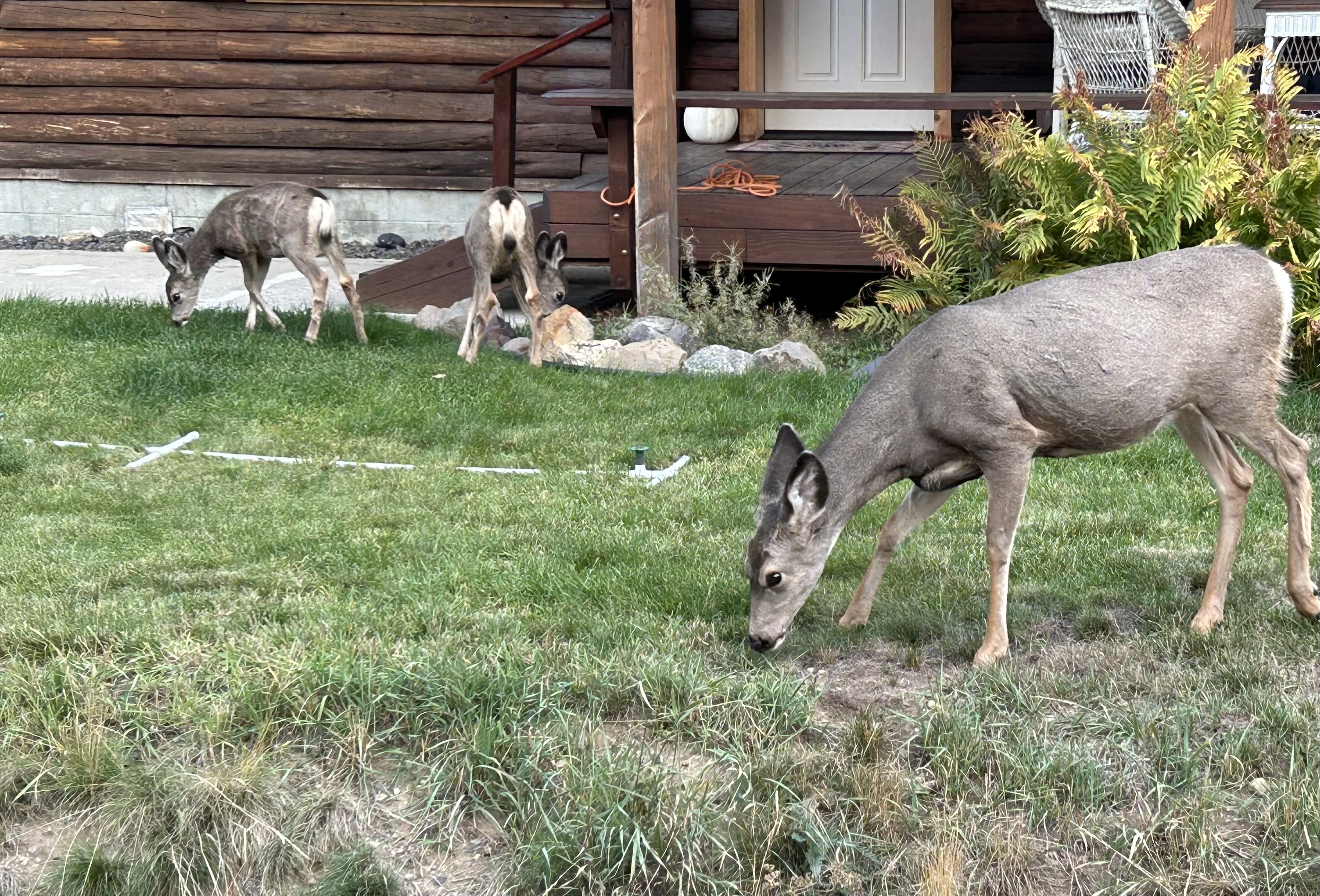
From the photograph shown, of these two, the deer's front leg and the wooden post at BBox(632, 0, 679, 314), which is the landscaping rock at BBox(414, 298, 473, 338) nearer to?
Result: the wooden post at BBox(632, 0, 679, 314)

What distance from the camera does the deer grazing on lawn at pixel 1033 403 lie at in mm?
5102

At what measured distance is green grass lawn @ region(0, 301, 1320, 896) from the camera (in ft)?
14.0

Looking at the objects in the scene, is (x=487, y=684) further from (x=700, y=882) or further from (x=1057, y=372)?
(x=1057, y=372)

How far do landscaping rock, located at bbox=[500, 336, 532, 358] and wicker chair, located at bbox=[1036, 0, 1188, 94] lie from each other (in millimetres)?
4342

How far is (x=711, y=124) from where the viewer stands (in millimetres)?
14227

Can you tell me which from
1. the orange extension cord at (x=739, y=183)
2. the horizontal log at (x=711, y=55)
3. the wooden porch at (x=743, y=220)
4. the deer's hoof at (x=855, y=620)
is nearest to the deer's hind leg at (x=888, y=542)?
the deer's hoof at (x=855, y=620)

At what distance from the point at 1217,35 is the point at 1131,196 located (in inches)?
55.4

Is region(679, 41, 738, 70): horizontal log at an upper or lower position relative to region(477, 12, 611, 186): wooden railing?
upper

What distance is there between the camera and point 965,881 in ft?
13.6

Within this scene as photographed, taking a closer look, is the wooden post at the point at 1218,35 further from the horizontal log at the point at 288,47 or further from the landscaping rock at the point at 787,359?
the horizontal log at the point at 288,47

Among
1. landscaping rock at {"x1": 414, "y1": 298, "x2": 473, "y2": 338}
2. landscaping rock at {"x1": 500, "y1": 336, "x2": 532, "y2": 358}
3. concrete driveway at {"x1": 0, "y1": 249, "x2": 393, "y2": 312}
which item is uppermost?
concrete driveway at {"x1": 0, "y1": 249, "x2": 393, "y2": 312}

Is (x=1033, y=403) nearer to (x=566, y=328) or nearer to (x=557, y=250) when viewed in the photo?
(x=557, y=250)

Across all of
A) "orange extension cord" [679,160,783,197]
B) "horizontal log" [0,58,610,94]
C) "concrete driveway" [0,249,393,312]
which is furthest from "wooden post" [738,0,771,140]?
"concrete driveway" [0,249,393,312]

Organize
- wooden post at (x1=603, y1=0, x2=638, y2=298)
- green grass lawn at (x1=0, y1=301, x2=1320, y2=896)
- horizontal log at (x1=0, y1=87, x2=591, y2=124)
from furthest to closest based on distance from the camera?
horizontal log at (x1=0, y1=87, x2=591, y2=124) < wooden post at (x1=603, y1=0, x2=638, y2=298) < green grass lawn at (x1=0, y1=301, x2=1320, y2=896)
